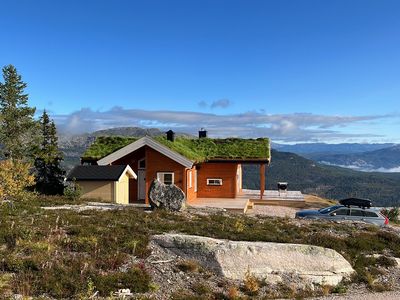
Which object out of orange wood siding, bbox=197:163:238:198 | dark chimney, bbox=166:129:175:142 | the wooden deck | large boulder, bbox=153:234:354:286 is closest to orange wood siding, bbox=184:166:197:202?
the wooden deck

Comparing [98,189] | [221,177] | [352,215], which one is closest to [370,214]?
[352,215]

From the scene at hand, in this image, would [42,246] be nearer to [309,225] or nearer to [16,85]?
[309,225]

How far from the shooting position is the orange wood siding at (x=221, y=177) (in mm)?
35938

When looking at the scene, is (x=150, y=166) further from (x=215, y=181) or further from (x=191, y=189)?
(x=215, y=181)

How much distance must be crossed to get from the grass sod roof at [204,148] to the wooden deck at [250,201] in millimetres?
3594

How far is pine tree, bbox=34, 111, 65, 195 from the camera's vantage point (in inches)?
1223

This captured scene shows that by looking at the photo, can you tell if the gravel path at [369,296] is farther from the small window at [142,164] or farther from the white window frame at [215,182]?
the white window frame at [215,182]

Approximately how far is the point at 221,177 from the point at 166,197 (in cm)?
1507

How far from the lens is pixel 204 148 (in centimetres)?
3741

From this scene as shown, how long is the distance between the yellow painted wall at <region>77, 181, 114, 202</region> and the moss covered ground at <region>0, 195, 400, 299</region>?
4752mm

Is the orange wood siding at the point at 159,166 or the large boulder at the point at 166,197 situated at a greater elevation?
the orange wood siding at the point at 159,166

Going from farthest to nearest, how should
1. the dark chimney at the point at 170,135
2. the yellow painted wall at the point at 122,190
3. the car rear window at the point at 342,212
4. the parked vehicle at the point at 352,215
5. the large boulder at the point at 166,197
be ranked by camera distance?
the dark chimney at the point at 170,135 → the yellow painted wall at the point at 122,190 → the car rear window at the point at 342,212 → the parked vehicle at the point at 352,215 → the large boulder at the point at 166,197

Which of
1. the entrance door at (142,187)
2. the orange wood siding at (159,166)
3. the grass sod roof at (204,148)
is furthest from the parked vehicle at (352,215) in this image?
the entrance door at (142,187)

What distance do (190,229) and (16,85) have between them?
32.1 m
